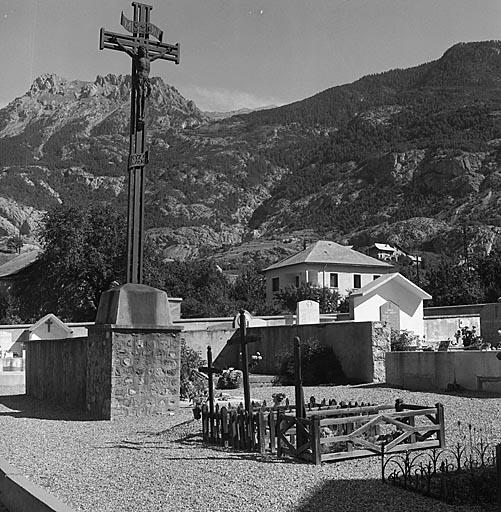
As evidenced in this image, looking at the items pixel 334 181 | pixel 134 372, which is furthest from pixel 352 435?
pixel 334 181

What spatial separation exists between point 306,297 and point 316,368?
133ft

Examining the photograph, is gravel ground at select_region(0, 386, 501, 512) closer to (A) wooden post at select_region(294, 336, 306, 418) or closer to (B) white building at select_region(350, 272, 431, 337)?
(A) wooden post at select_region(294, 336, 306, 418)

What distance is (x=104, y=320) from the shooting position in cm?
1784

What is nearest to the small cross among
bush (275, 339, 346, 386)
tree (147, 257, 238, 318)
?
bush (275, 339, 346, 386)

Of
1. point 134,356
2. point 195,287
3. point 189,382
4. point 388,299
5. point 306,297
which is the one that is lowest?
point 189,382

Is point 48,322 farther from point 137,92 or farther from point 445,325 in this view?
point 445,325

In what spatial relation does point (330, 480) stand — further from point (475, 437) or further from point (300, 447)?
point (475, 437)

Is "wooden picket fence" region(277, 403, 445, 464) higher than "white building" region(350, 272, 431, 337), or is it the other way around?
"white building" region(350, 272, 431, 337)

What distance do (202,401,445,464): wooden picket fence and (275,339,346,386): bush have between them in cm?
1318

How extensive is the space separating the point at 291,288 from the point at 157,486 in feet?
202

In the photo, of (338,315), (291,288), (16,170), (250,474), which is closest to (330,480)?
(250,474)

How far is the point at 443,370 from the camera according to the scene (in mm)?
20672

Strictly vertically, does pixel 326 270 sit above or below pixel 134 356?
above

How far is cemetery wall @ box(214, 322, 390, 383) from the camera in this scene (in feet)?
80.5
